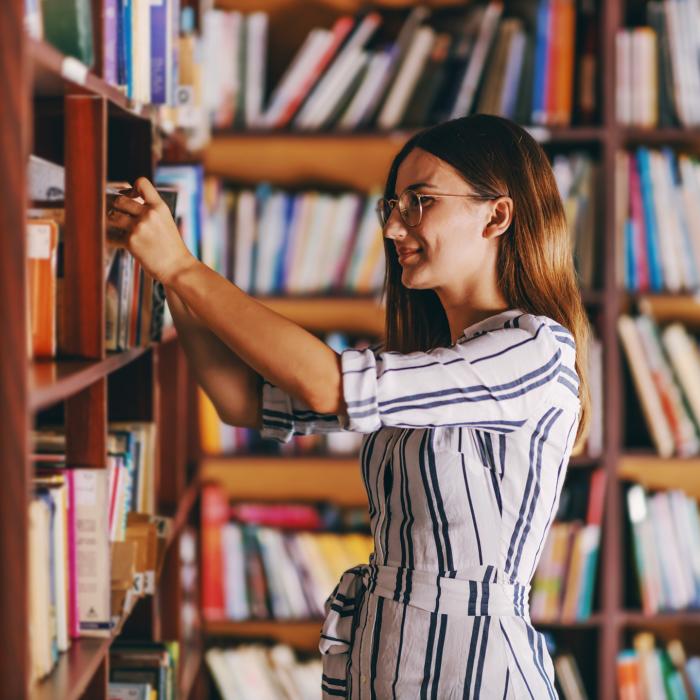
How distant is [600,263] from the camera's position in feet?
7.67

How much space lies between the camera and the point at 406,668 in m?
1.18

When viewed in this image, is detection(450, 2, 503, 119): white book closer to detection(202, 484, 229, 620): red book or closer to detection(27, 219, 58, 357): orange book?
detection(202, 484, 229, 620): red book

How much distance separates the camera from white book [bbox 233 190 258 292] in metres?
2.36

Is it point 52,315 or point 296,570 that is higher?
point 52,315

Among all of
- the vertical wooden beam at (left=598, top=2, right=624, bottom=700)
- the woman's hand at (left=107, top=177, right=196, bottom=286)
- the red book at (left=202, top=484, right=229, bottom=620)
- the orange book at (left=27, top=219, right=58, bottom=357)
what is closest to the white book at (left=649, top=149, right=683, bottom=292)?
the vertical wooden beam at (left=598, top=2, right=624, bottom=700)

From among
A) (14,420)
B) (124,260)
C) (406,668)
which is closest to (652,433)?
(406,668)

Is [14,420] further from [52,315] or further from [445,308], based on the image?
[445,308]

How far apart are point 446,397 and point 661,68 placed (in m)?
1.58

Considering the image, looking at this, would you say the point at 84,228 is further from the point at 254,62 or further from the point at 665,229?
the point at 665,229

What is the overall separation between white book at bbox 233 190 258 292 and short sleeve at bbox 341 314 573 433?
130 centimetres

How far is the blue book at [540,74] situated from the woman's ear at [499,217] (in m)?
1.18

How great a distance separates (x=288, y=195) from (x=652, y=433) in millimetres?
1106

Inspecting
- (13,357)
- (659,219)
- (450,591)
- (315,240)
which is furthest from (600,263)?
(13,357)

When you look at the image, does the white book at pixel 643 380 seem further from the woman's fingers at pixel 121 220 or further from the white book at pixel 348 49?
the woman's fingers at pixel 121 220
